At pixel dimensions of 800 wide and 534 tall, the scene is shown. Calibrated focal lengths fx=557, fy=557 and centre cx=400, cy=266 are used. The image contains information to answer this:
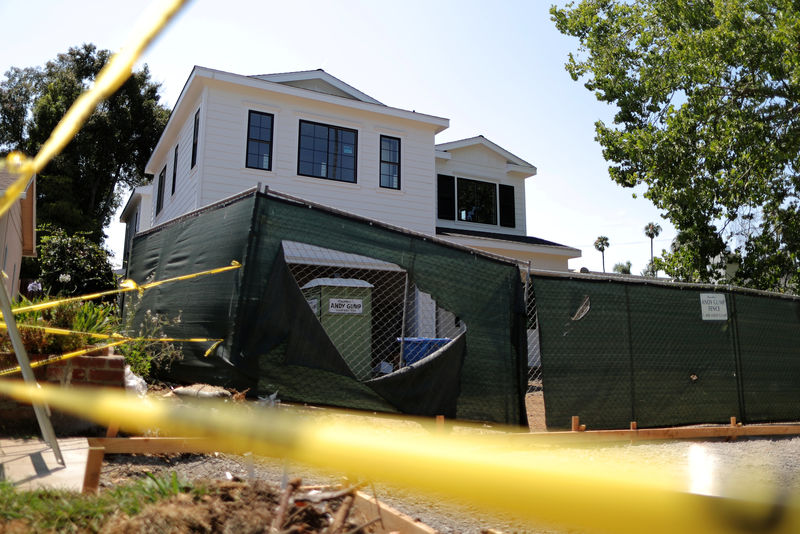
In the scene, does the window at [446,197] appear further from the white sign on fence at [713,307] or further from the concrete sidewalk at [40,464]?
the concrete sidewalk at [40,464]

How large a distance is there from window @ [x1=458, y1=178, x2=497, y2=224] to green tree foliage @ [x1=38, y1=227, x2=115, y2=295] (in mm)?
10787

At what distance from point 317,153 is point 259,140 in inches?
56.7

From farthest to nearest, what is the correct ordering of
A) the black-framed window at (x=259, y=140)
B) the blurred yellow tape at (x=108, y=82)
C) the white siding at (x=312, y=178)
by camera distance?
the black-framed window at (x=259, y=140) < the white siding at (x=312, y=178) < the blurred yellow tape at (x=108, y=82)

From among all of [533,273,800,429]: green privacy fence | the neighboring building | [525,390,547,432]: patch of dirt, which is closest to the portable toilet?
[525,390,547,432]: patch of dirt

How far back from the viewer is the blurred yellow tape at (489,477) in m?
1.57

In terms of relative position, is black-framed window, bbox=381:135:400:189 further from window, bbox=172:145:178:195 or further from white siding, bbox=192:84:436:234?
window, bbox=172:145:178:195

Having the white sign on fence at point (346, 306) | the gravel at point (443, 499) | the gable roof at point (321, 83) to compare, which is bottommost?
the gravel at point (443, 499)

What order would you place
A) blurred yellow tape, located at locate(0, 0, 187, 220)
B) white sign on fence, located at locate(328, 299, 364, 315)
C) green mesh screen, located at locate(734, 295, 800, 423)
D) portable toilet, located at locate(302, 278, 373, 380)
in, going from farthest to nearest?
white sign on fence, located at locate(328, 299, 364, 315), portable toilet, located at locate(302, 278, 373, 380), green mesh screen, located at locate(734, 295, 800, 423), blurred yellow tape, located at locate(0, 0, 187, 220)

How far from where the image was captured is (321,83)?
48.4ft

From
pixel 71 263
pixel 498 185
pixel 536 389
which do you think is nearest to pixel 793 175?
pixel 498 185

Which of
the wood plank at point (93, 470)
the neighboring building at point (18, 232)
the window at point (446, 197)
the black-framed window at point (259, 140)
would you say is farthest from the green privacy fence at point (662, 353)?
the neighboring building at point (18, 232)

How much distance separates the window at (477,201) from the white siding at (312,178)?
266 cm

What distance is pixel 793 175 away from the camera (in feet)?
48.0

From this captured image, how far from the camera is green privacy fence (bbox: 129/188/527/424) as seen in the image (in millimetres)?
4629
